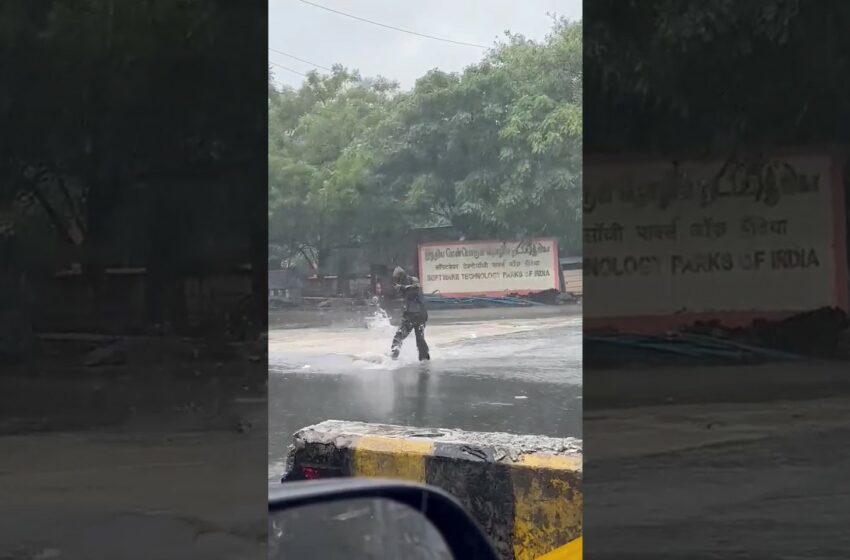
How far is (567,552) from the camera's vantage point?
5.65ft

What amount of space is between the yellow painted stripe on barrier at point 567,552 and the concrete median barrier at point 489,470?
1 centimetres

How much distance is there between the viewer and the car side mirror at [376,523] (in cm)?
168

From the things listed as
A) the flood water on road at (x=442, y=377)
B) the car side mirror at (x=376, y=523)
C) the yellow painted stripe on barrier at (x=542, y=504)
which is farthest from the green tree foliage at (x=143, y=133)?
the yellow painted stripe on barrier at (x=542, y=504)

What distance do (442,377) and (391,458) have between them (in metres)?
0.48

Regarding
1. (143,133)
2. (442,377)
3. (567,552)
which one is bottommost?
(567,552)

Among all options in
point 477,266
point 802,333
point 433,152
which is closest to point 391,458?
point 477,266

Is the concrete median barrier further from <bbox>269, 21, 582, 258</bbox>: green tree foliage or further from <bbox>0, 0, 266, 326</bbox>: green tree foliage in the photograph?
<bbox>0, 0, 266, 326</bbox>: green tree foliage

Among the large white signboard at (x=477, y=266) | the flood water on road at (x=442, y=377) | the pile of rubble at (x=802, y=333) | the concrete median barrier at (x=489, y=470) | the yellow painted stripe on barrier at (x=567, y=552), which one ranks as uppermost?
the large white signboard at (x=477, y=266)

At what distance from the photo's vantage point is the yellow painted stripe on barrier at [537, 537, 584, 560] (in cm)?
161

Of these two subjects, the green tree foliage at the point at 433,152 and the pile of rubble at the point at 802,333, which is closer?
the pile of rubble at the point at 802,333

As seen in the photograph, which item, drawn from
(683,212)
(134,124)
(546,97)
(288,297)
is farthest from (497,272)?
(134,124)

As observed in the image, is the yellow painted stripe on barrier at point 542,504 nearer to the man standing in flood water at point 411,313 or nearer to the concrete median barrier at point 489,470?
the concrete median barrier at point 489,470

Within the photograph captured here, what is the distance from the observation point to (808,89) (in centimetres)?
134

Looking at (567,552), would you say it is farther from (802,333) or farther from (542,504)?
(802,333)
